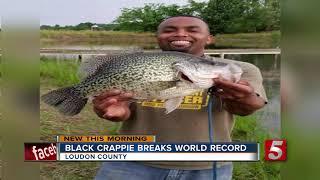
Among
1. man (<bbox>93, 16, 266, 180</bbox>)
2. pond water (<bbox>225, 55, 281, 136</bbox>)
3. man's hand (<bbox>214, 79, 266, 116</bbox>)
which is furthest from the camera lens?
pond water (<bbox>225, 55, 281, 136</bbox>)

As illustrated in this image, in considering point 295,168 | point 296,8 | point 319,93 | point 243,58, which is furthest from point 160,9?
point 295,168

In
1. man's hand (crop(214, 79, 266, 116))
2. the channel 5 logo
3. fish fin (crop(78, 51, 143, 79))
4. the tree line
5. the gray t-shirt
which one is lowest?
the channel 5 logo

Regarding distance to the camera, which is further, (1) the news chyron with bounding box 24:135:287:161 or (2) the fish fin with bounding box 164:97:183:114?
(1) the news chyron with bounding box 24:135:287:161

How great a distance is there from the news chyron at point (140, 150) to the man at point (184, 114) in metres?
0.03

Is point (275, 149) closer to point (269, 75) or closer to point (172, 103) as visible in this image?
point (269, 75)

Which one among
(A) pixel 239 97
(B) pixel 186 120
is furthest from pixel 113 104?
(A) pixel 239 97

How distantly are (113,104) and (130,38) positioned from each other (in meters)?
0.37

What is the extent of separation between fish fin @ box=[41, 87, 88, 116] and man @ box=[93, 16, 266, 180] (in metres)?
0.07

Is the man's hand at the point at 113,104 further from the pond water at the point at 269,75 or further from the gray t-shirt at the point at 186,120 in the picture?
the pond water at the point at 269,75

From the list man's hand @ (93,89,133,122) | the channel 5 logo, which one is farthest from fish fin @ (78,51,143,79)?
the channel 5 logo

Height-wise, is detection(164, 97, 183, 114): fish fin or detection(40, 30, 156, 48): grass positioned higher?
detection(40, 30, 156, 48): grass

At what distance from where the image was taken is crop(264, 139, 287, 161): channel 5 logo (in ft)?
7.91

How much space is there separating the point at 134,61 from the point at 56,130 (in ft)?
1.70

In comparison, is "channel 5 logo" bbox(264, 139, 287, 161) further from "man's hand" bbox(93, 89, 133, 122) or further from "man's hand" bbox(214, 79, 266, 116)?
"man's hand" bbox(93, 89, 133, 122)
